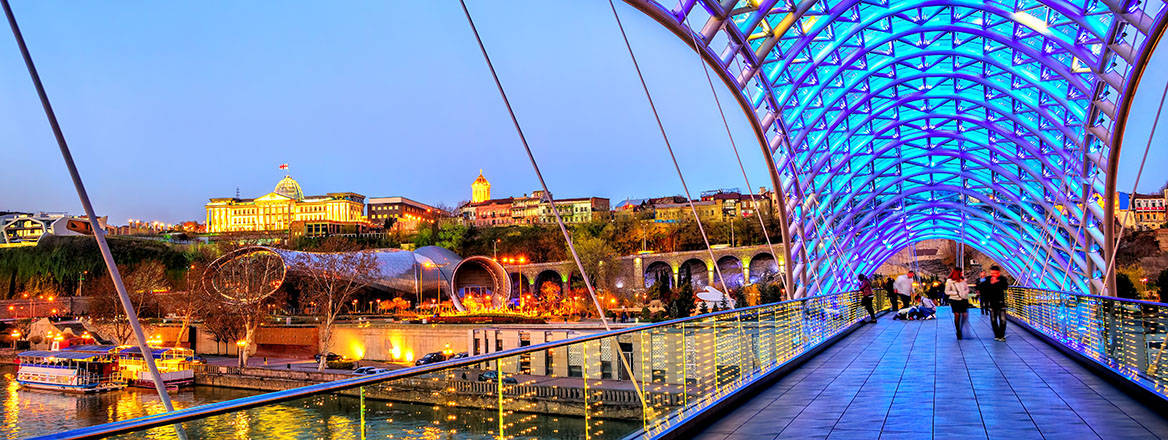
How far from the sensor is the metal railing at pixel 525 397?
3.34 meters

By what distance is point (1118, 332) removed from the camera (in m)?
10.4

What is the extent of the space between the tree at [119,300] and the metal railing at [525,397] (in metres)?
62.9

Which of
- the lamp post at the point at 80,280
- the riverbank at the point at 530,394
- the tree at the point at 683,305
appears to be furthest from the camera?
the lamp post at the point at 80,280

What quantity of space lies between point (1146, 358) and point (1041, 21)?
58.7 ft

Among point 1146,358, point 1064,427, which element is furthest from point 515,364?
point 1146,358

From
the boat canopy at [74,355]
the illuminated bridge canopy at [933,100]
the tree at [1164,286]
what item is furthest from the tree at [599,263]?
the tree at [1164,286]

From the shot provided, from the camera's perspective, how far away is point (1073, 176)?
34594 millimetres

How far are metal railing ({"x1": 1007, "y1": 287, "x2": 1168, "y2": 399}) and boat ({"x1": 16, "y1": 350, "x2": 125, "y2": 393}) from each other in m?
51.5

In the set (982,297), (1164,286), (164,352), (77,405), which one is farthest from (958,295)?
(77,405)

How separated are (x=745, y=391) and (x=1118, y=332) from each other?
487cm

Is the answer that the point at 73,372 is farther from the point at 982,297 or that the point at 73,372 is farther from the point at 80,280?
the point at 982,297

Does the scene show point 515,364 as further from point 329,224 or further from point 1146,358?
point 329,224

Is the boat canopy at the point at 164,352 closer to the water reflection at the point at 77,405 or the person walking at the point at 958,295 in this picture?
the water reflection at the point at 77,405

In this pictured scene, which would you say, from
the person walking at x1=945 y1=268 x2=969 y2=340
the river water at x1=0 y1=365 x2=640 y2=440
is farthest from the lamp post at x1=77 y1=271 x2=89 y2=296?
the river water at x1=0 y1=365 x2=640 y2=440
